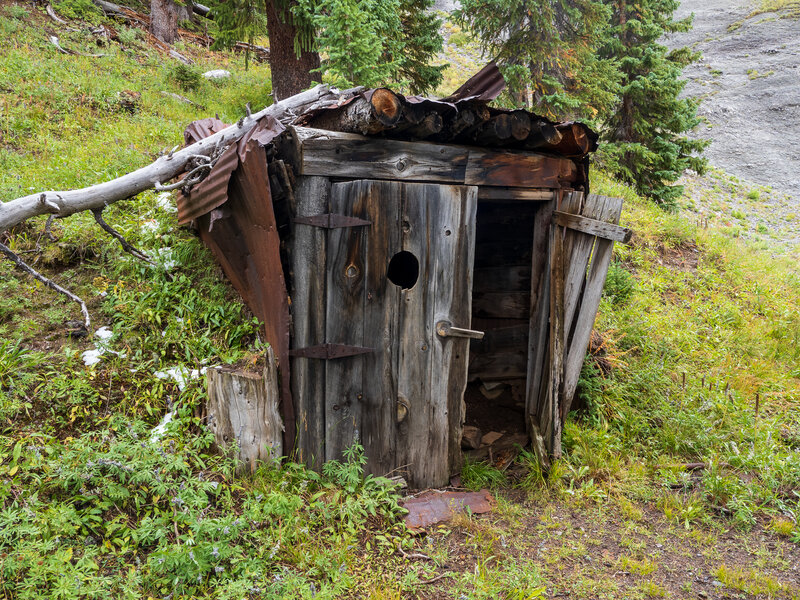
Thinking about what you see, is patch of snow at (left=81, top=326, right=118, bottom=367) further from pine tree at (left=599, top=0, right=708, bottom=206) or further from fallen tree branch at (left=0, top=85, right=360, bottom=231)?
pine tree at (left=599, top=0, right=708, bottom=206)

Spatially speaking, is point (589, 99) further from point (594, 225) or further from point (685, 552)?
point (685, 552)

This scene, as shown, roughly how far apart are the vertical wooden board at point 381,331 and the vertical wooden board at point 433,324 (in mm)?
78

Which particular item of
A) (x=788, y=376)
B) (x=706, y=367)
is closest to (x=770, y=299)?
(x=788, y=376)

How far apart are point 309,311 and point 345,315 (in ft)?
0.91

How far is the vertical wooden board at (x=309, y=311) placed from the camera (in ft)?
11.8

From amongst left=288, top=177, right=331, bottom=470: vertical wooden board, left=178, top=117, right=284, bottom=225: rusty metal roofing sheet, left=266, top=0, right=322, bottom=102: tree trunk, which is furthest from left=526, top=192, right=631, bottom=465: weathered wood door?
left=266, top=0, right=322, bottom=102: tree trunk

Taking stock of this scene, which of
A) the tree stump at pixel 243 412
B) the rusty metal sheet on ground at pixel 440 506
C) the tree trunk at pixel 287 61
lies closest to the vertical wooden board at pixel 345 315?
the tree stump at pixel 243 412

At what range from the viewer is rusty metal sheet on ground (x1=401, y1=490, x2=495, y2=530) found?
376 centimetres

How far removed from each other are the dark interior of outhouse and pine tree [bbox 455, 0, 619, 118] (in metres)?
3.91

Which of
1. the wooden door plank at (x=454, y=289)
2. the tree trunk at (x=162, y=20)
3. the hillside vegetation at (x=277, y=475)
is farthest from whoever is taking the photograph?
the tree trunk at (x=162, y=20)

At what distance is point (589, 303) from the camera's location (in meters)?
4.48

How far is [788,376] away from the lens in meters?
6.14

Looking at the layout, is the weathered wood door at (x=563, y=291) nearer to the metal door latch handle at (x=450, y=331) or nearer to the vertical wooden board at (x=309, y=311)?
the metal door latch handle at (x=450, y=331)

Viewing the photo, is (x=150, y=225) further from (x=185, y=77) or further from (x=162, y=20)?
(x=162, y=20)
